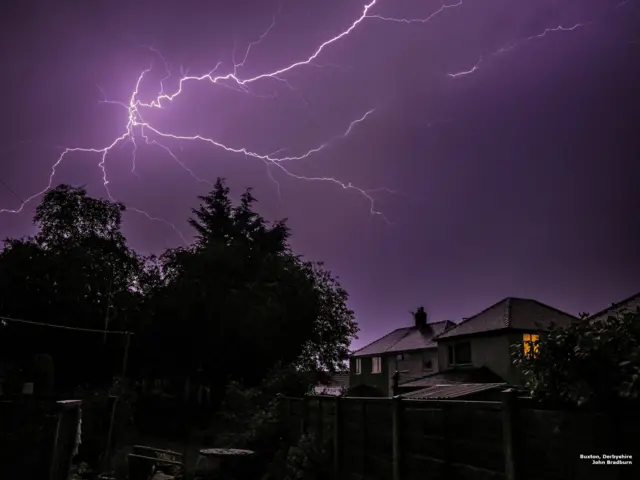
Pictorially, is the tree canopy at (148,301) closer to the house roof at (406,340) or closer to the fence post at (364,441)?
the house roof at (406,340)

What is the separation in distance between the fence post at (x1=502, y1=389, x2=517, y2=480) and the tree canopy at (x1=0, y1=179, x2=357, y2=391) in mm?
23161

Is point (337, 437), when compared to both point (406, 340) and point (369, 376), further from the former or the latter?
point (369, 376)

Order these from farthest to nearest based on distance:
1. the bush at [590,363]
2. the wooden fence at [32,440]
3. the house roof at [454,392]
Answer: the house roof at [454,392] < the wooden fence at [32,440] < the bush at [590,363]

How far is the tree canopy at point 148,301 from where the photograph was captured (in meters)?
26.9

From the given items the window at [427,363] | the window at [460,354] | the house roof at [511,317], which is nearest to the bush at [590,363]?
the house roof at [511,317]

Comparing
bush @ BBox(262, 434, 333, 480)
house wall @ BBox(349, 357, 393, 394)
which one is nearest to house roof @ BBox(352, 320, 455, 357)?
house wall @ BBox(349, 357, 393, 394)

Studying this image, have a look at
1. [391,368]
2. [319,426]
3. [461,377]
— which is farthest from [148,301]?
[319,426]

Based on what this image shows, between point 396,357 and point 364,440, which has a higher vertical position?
point 396,357

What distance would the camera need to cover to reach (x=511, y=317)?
2672 cm

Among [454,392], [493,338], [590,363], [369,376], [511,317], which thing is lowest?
[454,392]

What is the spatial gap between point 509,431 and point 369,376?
38.8m

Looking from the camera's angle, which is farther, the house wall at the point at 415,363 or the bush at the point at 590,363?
the house wall at the point at 415,363

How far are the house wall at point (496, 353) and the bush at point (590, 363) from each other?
2182 cm

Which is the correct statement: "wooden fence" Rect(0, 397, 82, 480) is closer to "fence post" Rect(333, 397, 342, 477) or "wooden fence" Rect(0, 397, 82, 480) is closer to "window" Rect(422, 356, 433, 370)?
"fence post" Rect(333, 397, 342, 477)
